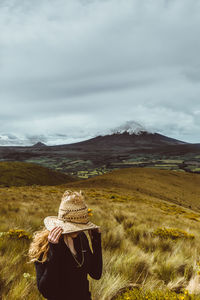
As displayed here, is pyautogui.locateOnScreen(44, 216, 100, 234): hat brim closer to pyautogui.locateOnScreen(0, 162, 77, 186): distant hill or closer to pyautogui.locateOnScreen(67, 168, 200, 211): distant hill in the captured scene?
pyautogui.locateOnScreen(67, 168, 200, 211): distant hill

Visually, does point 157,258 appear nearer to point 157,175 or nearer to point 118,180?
point 118,180

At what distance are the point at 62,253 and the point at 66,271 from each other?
0.25 metres

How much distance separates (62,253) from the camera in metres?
2.18

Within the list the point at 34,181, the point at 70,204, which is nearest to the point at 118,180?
the point at 70,204

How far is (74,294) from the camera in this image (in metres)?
2.30

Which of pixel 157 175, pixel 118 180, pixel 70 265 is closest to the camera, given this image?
pixel 70 265

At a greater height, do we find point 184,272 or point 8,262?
point 8,262

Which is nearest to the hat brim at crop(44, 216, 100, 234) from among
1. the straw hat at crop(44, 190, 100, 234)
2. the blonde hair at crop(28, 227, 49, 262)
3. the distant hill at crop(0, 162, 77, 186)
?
the straw hat at crop(44, 190, 100, 234)

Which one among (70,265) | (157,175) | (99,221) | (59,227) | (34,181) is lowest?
(34,181)

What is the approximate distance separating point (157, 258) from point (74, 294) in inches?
107

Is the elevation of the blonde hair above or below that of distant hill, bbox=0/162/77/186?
above

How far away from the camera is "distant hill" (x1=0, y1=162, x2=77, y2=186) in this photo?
76812mm

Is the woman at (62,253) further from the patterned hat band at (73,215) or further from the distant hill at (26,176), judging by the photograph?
the distant hill at (26,176)

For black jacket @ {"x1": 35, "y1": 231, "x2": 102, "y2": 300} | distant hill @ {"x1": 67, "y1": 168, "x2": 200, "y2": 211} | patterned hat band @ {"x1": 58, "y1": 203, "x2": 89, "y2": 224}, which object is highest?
patterned hat band @ {"x1": 58, "y1": 203, "x2": 89, "y2": 224}
